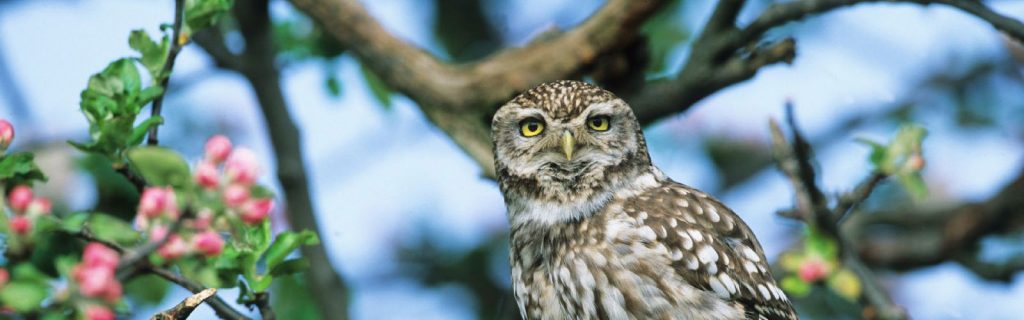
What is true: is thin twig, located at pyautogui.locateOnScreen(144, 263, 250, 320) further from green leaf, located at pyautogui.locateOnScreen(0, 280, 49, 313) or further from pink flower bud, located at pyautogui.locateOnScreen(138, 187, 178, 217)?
green leaf, located at pyautogui.locateOnScreen(0, 280, 49, 313)

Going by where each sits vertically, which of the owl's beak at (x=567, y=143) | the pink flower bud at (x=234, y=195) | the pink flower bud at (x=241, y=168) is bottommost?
the pink flower bud at (x=234, y=195)

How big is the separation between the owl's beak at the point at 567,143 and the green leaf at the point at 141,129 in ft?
4.84

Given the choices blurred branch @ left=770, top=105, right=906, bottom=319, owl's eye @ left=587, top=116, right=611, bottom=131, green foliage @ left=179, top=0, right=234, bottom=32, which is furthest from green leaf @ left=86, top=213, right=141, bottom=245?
blurred branch @ left=770, top=105, right=906, bottom=319

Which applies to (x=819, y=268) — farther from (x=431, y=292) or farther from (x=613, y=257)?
(x=431, y=292)

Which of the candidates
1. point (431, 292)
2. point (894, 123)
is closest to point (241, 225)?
point (431, 292)

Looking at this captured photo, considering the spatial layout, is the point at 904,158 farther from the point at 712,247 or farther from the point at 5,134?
the point at 5,134

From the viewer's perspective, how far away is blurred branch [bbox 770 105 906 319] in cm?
405

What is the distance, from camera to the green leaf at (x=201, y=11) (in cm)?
305

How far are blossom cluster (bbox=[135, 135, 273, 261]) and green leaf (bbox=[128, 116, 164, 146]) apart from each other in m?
0.17

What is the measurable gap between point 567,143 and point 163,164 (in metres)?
1.58

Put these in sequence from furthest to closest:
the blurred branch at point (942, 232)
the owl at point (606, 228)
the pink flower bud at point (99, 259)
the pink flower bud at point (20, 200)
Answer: the blurred branch at point (942, 232)
the owl at point (606, 228)
the pink flower bud at point (20, 200)
the pink flower bud at point (99, 259)

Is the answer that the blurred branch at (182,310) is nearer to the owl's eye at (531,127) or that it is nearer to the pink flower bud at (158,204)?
the pink flower bud at (158,204)

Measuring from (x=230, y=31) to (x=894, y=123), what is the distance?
14.7 ft

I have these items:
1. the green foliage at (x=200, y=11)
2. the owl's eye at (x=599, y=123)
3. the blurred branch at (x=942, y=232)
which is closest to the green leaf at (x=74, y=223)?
the green foliage at (x=200, y=11)
